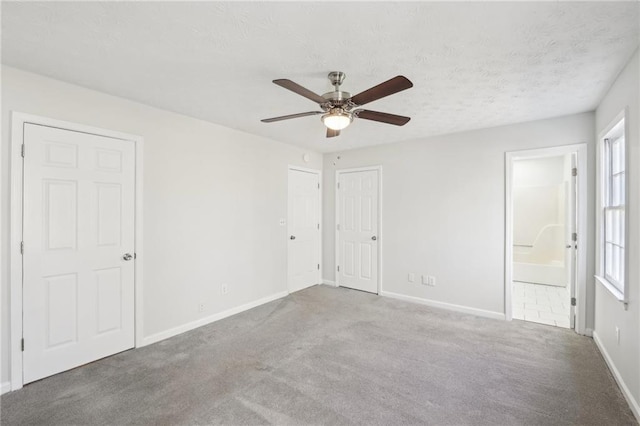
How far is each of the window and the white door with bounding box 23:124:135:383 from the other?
4447 mm

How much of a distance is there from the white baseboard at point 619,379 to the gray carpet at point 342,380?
51 mm

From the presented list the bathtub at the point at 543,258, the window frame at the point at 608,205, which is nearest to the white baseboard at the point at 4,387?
the window frame at the point at 608,205

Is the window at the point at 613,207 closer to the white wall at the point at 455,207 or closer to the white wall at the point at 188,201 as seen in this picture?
the white wall at the point at 455,207

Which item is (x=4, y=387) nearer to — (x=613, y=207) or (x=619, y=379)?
(x=619, y=379)

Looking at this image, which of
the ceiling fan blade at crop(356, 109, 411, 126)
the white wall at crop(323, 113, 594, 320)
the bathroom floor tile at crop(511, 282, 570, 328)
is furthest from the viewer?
the bathroom floor tile at crop(511, 282, 570, 328)

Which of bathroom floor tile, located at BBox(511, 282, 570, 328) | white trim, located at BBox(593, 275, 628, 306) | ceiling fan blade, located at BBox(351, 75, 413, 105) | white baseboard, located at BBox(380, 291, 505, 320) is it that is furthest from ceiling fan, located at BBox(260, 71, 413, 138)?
bathroom floor tile, located at BBox(511, 282, 570, 328)

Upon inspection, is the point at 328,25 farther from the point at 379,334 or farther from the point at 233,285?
the point at 233,285

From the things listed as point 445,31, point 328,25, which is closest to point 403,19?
point 445,31

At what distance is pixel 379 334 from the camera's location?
325 centimetres

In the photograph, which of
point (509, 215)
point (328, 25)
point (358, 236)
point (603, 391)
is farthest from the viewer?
point (358, 236)

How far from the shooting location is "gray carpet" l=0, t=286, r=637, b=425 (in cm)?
196

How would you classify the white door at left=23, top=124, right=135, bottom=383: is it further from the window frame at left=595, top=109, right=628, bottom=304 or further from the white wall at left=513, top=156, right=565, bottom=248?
the white wall at left=513, top=156, right=565, bottom=248

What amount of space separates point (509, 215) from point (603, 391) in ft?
6.49

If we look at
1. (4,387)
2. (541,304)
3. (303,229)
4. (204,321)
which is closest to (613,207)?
(541,304)
